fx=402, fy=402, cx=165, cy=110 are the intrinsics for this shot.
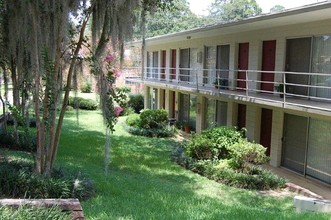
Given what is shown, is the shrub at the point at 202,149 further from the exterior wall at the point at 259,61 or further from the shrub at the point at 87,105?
the shrub at the point at 87,105

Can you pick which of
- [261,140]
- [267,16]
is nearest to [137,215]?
[267,16]

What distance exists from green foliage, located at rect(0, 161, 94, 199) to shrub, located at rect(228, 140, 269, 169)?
5614 millimetres

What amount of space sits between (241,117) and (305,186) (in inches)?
224

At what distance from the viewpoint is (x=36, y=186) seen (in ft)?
22.8

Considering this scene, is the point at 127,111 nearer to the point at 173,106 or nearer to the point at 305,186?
the point at 173,106

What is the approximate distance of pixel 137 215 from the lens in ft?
18.2

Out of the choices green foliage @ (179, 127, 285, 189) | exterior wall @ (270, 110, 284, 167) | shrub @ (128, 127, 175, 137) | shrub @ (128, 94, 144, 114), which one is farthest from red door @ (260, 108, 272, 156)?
shrub @ (128, 94, 144, 114)

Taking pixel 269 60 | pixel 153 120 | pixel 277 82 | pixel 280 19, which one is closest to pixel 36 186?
pixel 280 19

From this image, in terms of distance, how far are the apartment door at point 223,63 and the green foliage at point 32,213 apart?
13.7 metres

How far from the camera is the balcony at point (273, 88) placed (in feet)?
37.0

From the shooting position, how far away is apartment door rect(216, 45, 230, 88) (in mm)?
17573

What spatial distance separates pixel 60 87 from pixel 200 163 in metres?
5.86

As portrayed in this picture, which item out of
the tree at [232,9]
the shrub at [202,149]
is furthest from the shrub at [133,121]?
the tree at [232,9]

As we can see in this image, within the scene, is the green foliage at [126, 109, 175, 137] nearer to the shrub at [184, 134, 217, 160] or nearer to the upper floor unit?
the upper floor unit
